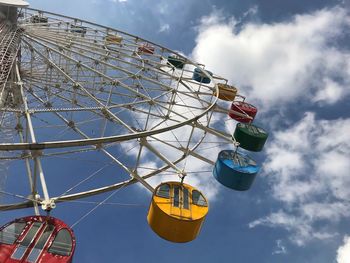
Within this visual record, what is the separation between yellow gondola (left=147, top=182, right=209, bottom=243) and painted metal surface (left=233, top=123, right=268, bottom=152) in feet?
29.9

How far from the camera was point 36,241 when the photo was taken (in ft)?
44.3

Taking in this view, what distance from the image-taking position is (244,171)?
21188 mm

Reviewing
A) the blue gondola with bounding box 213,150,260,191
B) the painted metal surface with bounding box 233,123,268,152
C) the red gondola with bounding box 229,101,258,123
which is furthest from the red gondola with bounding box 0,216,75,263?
the red gondola with bounding box 229,101,258,123

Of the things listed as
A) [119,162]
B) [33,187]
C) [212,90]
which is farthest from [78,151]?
[212,90]

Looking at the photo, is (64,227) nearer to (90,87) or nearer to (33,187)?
(33,187)

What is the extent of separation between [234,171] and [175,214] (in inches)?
218

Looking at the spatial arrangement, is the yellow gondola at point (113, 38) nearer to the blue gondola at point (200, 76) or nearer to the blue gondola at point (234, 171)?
the blue gondola at point (200, 76)

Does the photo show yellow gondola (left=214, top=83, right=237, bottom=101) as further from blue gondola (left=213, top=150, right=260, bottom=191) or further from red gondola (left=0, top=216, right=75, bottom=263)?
red gondola (left=0, top=216, right=75, bottom=263)

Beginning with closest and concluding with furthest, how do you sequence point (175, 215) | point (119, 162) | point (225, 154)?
1. point (175, 215)
2. point (119, 162)
3. point (225, 154)

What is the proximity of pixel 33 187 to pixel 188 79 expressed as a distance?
52.3 ft

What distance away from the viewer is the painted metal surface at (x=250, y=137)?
26.3 meters

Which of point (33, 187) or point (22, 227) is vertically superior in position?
point (33, 187)

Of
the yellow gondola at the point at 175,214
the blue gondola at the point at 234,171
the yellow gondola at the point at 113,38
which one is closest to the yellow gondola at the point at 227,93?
the yellow gondola at the point at 113,38

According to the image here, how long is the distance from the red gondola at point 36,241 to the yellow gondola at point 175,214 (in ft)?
14.8
